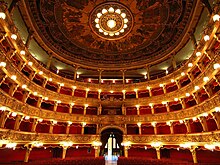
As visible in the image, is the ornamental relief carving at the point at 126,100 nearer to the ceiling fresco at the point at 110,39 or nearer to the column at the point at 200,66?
the column at the point at 200,66

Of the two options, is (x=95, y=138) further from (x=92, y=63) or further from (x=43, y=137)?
(x=92, y=63)

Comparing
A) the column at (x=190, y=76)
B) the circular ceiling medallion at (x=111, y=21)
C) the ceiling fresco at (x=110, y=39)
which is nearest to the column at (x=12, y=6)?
the ceiling fresco at (x=110, y=39)

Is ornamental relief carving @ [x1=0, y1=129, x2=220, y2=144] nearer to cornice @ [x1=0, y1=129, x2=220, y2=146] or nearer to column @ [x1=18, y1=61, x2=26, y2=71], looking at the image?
cornice @ [x1=0, y1=129, x2=220, y2=146]

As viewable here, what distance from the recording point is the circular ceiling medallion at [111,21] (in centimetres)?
1750

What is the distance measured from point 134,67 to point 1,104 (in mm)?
17623

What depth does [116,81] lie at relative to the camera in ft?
81.9

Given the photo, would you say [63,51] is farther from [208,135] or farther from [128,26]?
[208,135]

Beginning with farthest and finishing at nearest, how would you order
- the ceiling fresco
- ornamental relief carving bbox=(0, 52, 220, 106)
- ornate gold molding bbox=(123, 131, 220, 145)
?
the ceiling fresco, ornamental relief carving bbox=(0, 52, 220, 106), ornate gold molding bbox=(123, 131, 220, 145)

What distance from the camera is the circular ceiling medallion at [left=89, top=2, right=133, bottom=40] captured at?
1750 cm

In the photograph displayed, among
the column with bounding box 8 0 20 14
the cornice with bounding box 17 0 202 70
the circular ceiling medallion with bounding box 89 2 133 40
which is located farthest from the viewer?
the circular ceiling medallion with bounding box 89 2 133 40

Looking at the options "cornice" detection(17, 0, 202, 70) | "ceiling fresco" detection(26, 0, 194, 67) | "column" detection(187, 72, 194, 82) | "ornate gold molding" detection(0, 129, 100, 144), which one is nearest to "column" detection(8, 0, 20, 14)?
"cornice" detection(17, 0, 202, 70)

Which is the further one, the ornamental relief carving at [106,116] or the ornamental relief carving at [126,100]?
the ornamental relief carving at [126,100]

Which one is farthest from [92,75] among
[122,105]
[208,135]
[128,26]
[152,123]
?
[208,135]

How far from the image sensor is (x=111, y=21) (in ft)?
61.9
